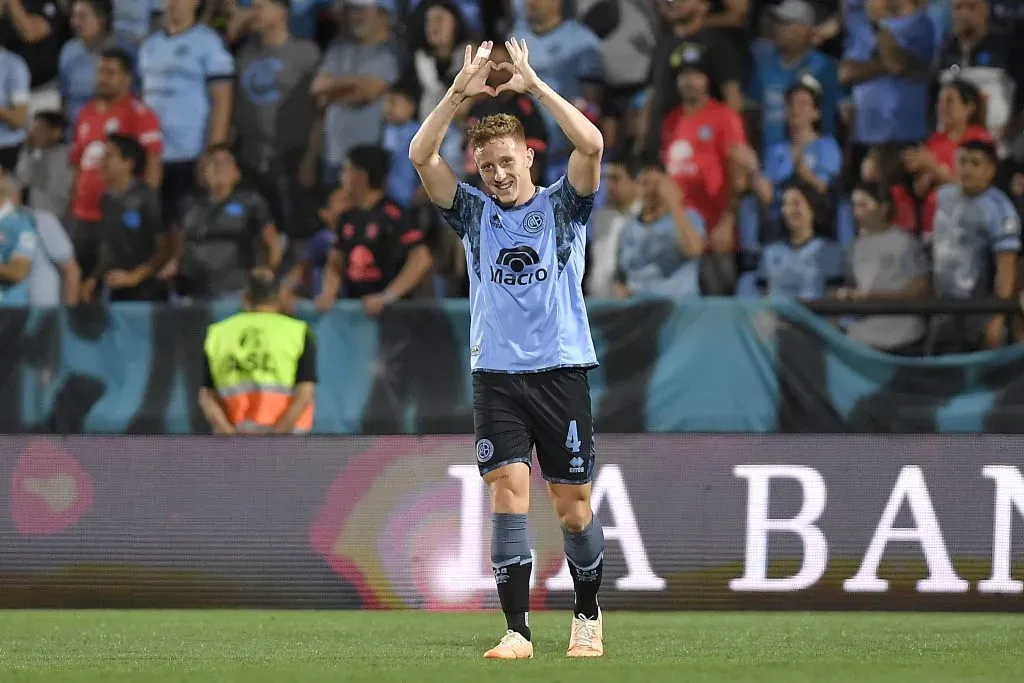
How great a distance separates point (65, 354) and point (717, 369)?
423cm

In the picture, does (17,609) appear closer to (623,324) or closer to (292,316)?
(292,316)

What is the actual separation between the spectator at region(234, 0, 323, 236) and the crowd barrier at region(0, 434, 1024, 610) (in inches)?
150

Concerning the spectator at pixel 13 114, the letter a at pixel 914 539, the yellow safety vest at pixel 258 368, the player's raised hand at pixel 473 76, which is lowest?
the letter a at pixel 914 539

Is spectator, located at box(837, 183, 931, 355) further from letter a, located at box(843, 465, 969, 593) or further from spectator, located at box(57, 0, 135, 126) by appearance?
spectator, located at box(57, 0, 135, 126)

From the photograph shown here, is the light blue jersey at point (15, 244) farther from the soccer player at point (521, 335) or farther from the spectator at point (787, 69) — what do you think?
the soccer player at point (521, 335)

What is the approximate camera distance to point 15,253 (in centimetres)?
1215

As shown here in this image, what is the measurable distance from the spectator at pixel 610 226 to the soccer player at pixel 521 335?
489cm

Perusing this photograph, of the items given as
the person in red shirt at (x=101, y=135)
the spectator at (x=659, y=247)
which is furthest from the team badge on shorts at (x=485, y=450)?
the person in red shirt at (x=101, y=135)

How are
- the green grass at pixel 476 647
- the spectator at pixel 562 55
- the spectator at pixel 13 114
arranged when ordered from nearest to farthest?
1. the green grass at pixel 476 647
2. the spectator at pixel 562 55
3. the spectator at pixel 13 114

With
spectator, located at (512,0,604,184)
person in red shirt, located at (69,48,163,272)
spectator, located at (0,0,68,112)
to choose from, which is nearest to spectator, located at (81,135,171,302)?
person in red shirt, located at (69,48,163,272)

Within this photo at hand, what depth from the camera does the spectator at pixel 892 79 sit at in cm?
1209

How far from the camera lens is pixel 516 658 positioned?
6590 mm

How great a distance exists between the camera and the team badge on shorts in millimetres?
6711

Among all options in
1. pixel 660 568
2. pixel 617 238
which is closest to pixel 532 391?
pixel 660 568
